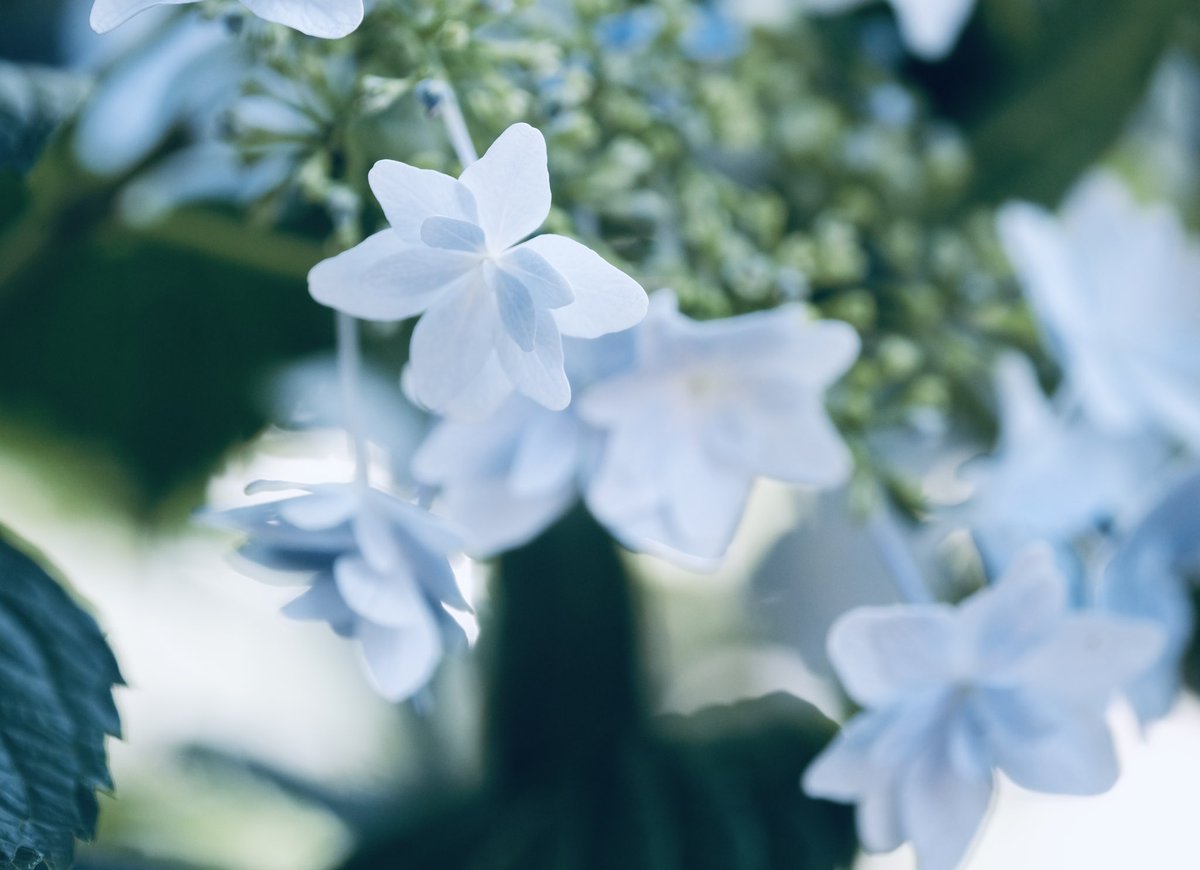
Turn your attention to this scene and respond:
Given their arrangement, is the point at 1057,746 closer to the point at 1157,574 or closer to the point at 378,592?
the point at 1157,574

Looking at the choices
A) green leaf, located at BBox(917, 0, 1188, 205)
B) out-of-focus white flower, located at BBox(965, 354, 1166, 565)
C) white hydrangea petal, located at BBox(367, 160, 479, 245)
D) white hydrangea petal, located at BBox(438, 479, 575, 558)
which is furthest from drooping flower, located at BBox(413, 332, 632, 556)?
A: green leaf, located at BBox(917, 0, 1188, 205)

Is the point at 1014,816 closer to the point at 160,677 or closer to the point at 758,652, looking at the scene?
the point at 758,652

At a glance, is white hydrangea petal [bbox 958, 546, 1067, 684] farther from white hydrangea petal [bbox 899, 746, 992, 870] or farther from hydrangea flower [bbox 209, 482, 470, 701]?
hydrangea flower [bbox 209, 482, 470, 701]

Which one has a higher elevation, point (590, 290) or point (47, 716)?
point (590, 290)

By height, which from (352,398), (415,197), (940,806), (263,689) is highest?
(415,197)

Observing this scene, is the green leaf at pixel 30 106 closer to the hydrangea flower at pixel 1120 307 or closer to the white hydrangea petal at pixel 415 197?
the white hydrangea petal at pixel 415 197

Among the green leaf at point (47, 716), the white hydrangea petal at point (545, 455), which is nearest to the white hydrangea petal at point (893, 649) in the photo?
the white hydrangea petal at point (545, 455)

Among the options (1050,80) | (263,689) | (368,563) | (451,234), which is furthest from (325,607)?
(1050,80)
